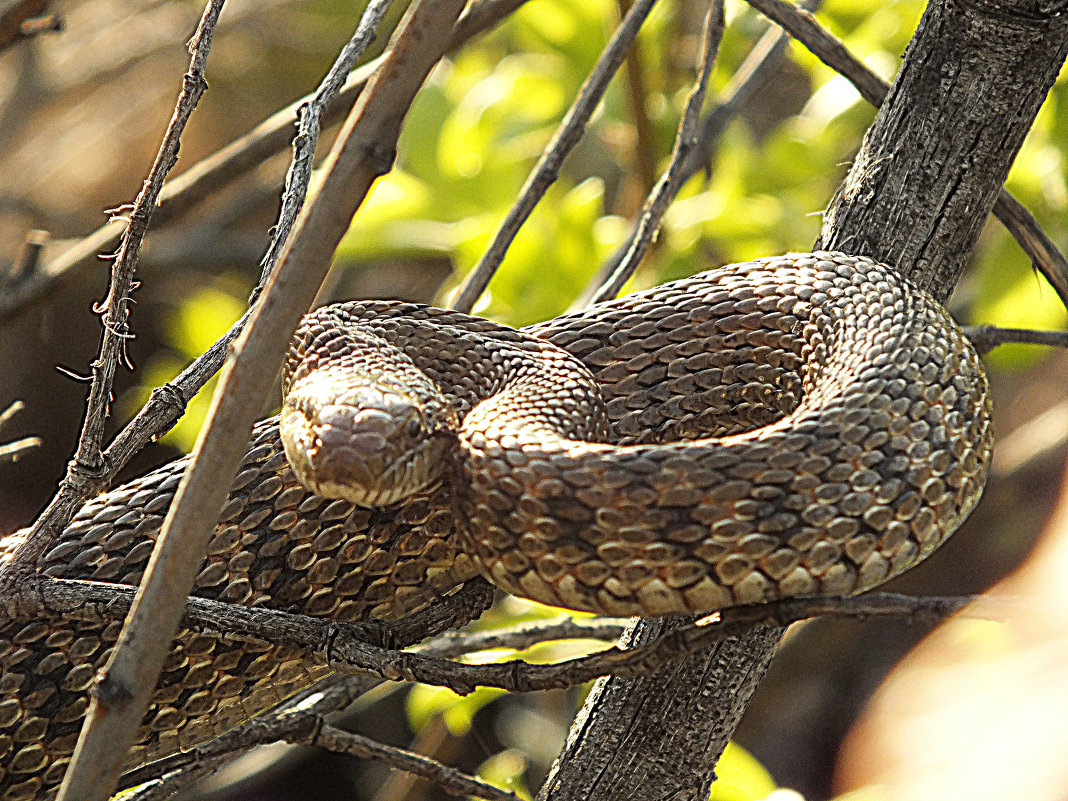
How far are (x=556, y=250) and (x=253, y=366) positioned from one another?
7.19 feet

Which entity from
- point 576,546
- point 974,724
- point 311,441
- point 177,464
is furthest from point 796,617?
point 974,724

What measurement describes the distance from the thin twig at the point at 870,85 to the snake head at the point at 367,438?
113cm

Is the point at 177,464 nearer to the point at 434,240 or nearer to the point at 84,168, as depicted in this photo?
the point at 434,240

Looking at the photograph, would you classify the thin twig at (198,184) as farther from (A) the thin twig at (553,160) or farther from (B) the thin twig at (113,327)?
(B) the thin twig at (113,327)

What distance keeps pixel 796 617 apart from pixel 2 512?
697 cm

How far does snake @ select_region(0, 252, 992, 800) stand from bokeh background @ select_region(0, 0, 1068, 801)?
751mm

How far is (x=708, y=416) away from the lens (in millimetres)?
1971

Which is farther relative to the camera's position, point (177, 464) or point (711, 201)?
point (711, 201)

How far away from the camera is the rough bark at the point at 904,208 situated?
187 centimetres

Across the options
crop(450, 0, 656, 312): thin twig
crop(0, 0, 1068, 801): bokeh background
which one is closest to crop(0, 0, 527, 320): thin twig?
crop(0, 0, 1068, 801): bokeh background

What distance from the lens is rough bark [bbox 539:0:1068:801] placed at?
1866 mm

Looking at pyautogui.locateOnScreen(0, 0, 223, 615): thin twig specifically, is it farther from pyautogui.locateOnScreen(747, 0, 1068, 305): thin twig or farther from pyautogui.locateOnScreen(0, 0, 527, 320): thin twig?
pyautogui.locateOnScreen(0, 0, 527, 320): thin twig

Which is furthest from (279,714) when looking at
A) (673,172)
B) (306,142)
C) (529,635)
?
(673,172)

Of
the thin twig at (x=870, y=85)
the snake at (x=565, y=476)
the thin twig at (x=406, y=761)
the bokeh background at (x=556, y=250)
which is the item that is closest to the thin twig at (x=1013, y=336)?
the thin twig at (x=870, y=85)
